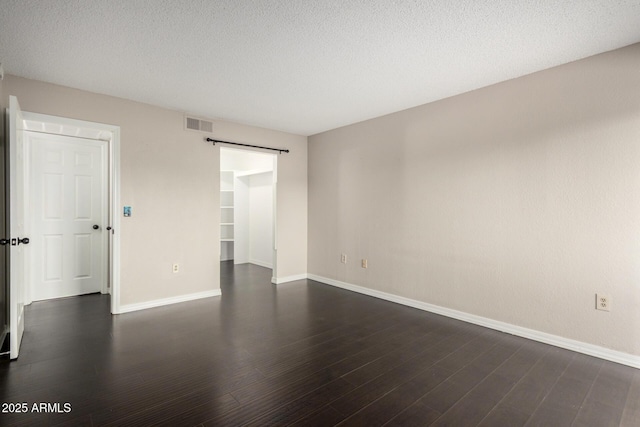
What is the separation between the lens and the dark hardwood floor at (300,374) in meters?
1.88

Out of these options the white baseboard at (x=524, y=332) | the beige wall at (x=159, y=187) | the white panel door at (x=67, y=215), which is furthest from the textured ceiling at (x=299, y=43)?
the white baseboard at (x=524, y=332)

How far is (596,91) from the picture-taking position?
8.75ft

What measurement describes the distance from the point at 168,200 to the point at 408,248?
3.15m

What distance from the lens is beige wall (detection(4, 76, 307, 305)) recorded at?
3.46m

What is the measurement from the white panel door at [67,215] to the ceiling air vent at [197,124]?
4.58ft

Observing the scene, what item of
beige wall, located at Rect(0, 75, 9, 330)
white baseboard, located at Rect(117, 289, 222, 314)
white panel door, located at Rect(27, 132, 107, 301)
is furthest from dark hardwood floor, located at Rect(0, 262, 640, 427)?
white panel door, located at Rect(27, 132, 107, 301)

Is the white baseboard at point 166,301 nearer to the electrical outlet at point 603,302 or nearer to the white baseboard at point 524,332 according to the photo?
the white baseboard at point 524,332

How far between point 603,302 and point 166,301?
458 cm

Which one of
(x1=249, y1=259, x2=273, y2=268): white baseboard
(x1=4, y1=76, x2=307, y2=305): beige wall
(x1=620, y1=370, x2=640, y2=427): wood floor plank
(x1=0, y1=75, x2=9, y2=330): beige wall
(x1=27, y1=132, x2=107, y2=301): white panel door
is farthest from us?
(x1=249, y1=259, x2=273, y2=268): white baseboard

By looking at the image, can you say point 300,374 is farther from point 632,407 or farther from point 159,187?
point 159,187

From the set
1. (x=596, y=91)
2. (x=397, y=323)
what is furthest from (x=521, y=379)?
(x=596, y=91)

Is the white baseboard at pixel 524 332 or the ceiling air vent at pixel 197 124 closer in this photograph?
the white baseboard at pixel 524 332

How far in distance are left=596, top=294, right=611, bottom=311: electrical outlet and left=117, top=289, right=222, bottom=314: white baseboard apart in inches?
166

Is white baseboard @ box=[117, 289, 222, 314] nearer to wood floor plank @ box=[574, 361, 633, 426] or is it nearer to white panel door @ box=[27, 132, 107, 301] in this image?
white panel door @ box=[27, 132, 107, 301]
